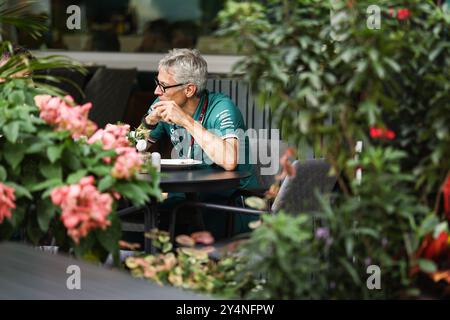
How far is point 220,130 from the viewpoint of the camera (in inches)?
179

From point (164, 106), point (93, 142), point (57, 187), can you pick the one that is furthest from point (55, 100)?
point (164, 106)

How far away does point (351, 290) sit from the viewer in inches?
97.0

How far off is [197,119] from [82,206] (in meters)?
1.98

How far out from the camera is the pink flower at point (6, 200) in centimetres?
281

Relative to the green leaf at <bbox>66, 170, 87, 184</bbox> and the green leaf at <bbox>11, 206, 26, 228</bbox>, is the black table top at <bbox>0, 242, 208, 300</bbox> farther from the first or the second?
the green leaf at <bbox>66, 170, 87, 184</bbox>

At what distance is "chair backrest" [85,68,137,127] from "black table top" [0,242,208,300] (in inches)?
200

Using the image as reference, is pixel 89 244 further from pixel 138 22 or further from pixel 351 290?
pixel 138 22

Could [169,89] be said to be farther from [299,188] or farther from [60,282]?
[60,282]

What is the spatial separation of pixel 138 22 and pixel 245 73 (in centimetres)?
698

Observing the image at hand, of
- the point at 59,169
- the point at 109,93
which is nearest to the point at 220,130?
the point at 59,169

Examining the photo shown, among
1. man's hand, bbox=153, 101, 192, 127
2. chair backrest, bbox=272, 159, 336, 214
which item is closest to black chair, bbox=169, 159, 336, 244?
chair backrest, bbox=272, 159, 336, 214

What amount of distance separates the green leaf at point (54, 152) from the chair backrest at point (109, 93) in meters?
4.94

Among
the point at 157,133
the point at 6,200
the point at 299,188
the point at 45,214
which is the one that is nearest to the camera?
the point at 6,200

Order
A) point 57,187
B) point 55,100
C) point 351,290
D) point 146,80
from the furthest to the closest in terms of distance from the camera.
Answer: point 146,80 < point 55,100 < point 57,187 < point 351,290
